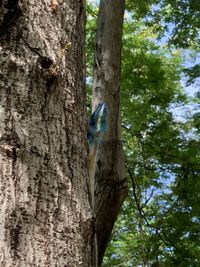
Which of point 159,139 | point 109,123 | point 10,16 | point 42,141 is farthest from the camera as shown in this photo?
point 159,139

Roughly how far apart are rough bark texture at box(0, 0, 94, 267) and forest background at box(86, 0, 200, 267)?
439cm

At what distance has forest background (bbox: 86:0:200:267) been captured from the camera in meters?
5.91

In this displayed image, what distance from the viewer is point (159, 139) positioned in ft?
22.9

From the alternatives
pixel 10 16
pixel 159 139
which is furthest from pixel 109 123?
pixel 159 139

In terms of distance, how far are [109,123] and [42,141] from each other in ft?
4.84

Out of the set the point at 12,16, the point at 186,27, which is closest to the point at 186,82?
the point at 186,27

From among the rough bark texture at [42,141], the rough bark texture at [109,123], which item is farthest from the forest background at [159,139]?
the rough bark texture at [42,141]

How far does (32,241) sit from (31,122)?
1.07 feet

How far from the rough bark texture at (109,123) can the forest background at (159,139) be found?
3.00 metres

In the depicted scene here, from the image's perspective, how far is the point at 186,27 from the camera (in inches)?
286

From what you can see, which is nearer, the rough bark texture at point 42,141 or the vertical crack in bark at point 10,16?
the rough bark texture at point 42,141

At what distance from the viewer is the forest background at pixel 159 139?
19.4ft

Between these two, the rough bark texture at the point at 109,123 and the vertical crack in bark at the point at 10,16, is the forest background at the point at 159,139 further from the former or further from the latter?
the vertical crack in bark at the point at 10,16

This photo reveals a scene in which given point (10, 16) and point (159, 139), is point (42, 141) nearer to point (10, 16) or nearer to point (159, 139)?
point (10, 16)
